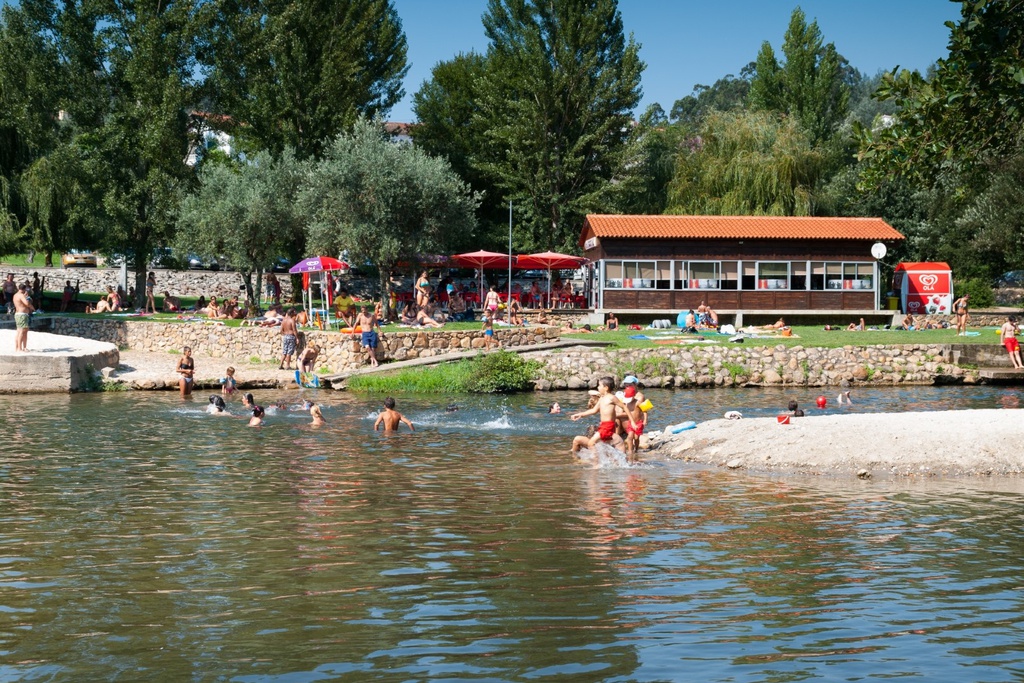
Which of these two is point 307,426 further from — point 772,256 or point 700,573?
point 772,256

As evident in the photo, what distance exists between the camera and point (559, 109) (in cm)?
5538

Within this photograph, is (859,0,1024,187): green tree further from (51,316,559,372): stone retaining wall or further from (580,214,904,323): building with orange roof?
(580,214,904,323): building with orange roof

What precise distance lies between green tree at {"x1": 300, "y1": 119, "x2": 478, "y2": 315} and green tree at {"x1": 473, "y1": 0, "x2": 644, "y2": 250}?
45.5 feet

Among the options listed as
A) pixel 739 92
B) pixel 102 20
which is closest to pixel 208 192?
pixel 102 20

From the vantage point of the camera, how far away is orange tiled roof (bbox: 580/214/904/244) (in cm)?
4388

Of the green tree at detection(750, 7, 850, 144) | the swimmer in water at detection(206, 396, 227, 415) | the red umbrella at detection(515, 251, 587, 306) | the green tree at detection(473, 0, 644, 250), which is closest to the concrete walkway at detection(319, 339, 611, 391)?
the swimmer in water at detection(206, 396, 227, 415)

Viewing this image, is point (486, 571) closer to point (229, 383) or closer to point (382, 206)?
point (229, 383)

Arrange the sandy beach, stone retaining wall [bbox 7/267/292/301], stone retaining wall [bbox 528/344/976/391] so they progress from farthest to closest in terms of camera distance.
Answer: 1. stone retaining wall [bbox 7/267/292/301]
2. stone retaining wall [bbox 528/344/976/391]
3. the sandy beach

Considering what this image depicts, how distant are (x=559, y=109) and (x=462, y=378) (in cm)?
2798

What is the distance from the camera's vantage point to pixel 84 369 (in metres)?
30.6

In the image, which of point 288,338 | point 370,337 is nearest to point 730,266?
point 370,337

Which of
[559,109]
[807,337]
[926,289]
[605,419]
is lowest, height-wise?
[605,419]

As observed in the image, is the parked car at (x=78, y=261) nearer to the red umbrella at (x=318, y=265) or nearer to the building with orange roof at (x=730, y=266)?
the red umbrella at (x=318, y=265)

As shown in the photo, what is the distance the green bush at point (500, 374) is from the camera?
101 feet
